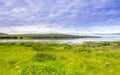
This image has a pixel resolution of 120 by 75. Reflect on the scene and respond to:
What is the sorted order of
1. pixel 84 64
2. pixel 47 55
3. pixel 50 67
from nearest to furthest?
pixel 50 67, pixel 84 64, pixel 47 55

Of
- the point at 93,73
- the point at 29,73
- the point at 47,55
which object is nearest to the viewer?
the point at 29,73

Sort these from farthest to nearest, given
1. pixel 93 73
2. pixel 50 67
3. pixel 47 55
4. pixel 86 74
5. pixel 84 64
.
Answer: pixel 47 55 < pixel 84 64 < pixel 93 73 < pixel 86 74 < pixel 50 67

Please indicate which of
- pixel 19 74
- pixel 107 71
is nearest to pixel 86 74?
pixel 107 71

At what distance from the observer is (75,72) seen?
40.8ft

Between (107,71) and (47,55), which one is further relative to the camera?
(47,55)

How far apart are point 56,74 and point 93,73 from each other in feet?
12.8

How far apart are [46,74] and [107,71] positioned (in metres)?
5.19

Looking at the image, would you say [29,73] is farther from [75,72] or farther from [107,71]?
[107,71]

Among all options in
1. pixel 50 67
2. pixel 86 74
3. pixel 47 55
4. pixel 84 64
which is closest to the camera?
pixel 50 67

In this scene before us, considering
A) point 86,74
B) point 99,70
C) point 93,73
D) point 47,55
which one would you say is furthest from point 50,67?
point 47,55

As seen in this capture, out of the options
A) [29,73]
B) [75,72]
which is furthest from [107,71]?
[29,73]

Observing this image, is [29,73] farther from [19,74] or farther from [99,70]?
[99,70]

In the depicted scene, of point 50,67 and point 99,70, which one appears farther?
point 99,70

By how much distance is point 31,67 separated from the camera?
11711 mm
